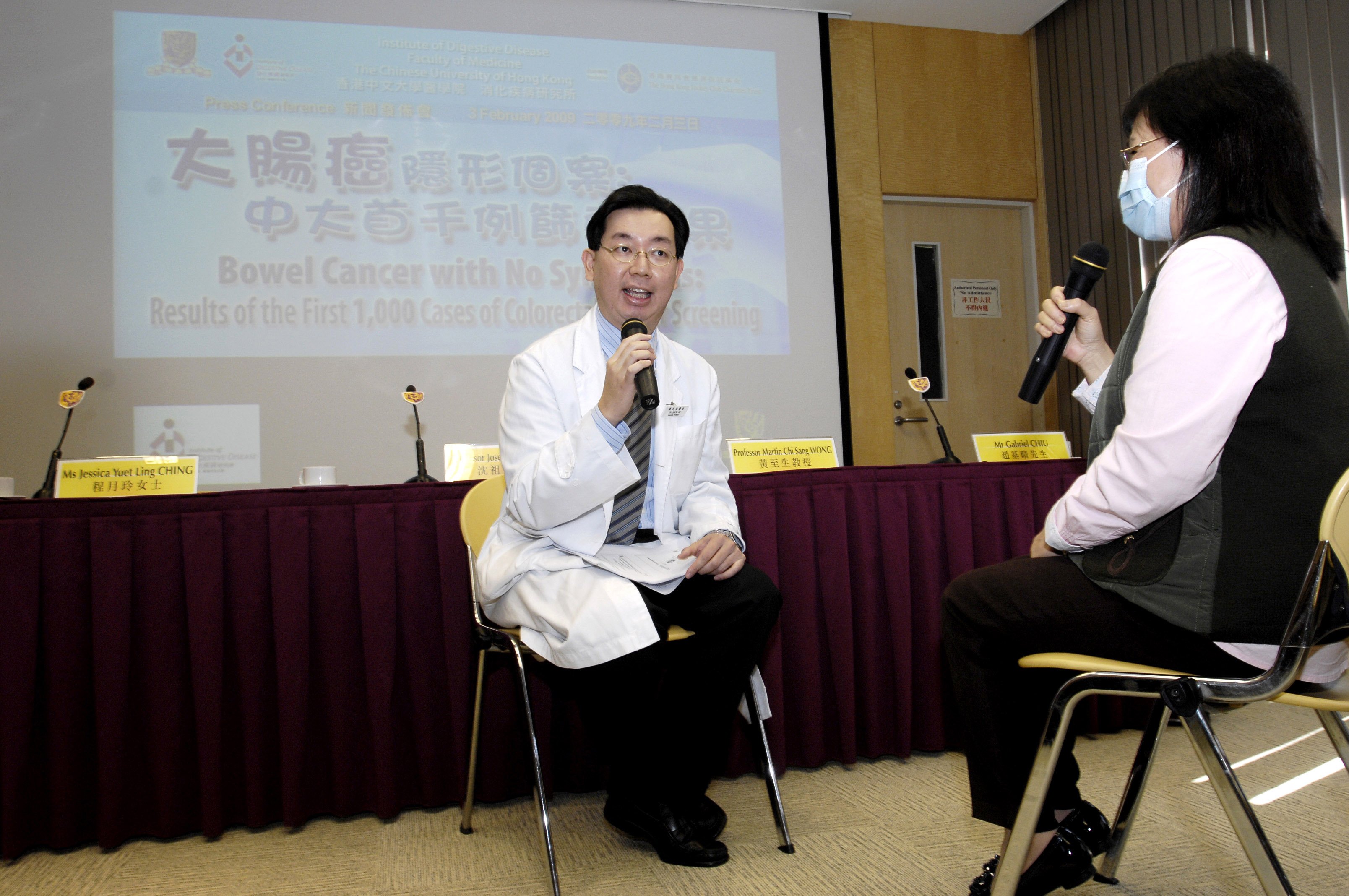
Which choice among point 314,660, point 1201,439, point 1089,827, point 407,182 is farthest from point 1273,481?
point 407,182

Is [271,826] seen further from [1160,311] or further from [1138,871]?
[1160,311]

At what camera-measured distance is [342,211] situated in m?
3.50

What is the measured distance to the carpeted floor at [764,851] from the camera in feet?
4.61

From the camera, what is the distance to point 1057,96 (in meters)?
4.56

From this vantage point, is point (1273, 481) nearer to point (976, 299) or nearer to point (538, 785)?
point (538, 785)

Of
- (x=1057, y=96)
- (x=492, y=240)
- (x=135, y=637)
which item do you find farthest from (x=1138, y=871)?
(x=1057, y=96)

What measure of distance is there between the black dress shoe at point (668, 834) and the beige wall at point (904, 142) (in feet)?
10.0

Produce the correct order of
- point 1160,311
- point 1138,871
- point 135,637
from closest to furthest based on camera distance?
point 1160,311
point 1138,871
point 135,637

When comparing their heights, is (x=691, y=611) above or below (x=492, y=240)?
below

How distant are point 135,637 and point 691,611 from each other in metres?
1.17

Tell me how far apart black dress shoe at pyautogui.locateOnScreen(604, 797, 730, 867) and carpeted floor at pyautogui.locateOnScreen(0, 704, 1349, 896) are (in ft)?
0.09

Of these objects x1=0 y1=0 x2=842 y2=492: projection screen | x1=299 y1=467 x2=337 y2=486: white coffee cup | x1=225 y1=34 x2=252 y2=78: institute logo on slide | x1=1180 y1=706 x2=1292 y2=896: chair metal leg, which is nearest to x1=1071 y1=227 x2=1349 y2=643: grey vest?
x1=1180 y1=706 x2=1292 y2=896: chair metal leg

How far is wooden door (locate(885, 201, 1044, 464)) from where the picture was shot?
4.57 metres

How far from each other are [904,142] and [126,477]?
13.2 feet
